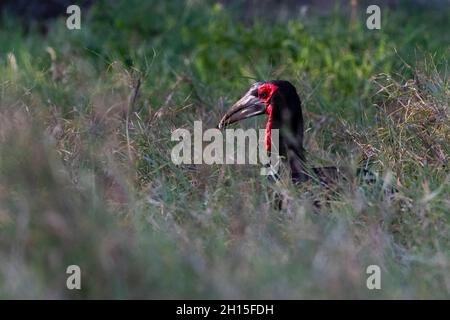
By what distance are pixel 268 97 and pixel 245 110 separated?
0.17m

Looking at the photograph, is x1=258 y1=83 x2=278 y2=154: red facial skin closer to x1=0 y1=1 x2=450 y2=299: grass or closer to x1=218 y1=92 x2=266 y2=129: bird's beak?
x1=218 y1=92 x2=266 y2=129: bird's beak

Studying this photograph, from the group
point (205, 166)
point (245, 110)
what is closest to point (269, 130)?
point (245, 110)

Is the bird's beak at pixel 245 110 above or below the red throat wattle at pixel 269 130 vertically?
above

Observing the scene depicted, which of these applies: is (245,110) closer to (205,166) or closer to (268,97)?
(268,97)

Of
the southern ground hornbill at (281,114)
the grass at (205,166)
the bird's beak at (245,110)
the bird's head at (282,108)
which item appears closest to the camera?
the grass at (205,166)

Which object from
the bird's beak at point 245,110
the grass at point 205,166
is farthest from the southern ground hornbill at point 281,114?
the grass at point 205,166

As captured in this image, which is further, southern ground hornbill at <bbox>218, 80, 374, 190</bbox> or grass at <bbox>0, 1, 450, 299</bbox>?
southern ground hornbill at <bbox>218, 80, 374, 190</bbox>

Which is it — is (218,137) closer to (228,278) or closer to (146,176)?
(146,176)

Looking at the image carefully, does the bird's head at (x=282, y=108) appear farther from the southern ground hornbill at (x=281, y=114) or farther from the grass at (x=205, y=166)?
the grass at (x=205, y=166)

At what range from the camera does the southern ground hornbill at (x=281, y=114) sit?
18.8 feet

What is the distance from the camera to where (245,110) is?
6.08 meters

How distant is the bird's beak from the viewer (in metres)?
6.04

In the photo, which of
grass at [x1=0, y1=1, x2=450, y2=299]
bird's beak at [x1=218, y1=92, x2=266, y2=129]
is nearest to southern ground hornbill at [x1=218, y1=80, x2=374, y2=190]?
bird's beak at [x1=218, y1=92, x2=266, y2=129]
